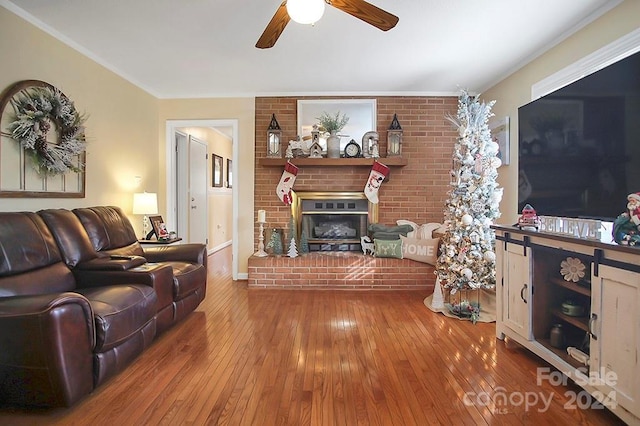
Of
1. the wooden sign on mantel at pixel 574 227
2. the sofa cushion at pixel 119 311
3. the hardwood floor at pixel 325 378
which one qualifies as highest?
the wooden sign on mantel at pixel 574 227

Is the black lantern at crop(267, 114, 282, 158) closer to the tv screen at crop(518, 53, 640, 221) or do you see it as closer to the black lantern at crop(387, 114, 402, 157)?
the black lantern at crop(387, 114, 402, 157)

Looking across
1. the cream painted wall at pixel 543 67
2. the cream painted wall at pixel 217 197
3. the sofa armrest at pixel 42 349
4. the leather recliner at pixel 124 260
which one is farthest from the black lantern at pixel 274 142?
the sofa armrest at pixel 42 349

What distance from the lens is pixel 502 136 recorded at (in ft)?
12.3

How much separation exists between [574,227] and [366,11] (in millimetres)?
1735

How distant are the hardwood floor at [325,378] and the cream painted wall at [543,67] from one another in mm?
1636

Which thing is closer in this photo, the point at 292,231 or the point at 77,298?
the point at 77,298

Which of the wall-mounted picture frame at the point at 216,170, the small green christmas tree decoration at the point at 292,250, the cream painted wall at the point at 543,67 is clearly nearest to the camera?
the cream painted wall at the point at 543,67

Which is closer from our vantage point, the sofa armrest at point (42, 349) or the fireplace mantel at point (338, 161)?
the sofa armrest at point (42, 349)

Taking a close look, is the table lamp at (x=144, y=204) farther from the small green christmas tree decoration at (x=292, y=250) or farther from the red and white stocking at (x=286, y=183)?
the small green christmas tree decoration at (x=292, y=250)

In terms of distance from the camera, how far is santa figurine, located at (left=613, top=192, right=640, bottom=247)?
1508mm

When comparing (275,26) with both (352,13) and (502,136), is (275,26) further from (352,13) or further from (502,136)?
(502,136)

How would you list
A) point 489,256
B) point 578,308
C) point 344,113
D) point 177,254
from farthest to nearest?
point 344,113
point 177,254
point 489,256
point 578,308

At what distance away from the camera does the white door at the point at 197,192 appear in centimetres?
555

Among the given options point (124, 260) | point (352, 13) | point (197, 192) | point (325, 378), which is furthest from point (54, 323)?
point (197, 192)
